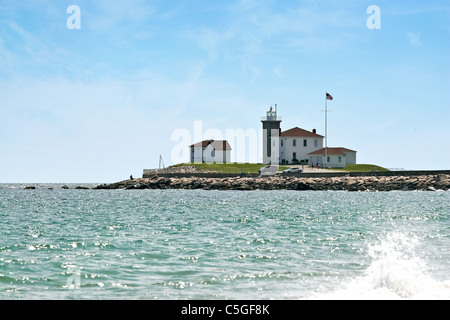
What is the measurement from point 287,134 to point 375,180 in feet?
97.5

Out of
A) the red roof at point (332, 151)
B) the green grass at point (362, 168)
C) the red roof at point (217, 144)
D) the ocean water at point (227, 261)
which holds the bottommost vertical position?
the ocean water at point (227, 261)

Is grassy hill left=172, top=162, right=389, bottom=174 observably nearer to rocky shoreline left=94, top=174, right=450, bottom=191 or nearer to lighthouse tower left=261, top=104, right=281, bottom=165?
lighthouse tower left=261, top=104, right=281, bottom=165

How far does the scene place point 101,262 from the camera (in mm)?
16797

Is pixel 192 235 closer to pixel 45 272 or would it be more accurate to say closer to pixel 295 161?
pixel 45 272

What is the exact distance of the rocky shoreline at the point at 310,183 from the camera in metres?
81.5

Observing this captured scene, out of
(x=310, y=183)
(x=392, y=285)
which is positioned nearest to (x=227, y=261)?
(x=392, y=285)

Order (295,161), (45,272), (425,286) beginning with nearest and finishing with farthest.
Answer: (425,286), (45,272), (295,161)

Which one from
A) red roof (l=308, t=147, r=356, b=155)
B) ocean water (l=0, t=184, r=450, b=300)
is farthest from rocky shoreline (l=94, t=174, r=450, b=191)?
ocean water (l=0, t=184, r=450, b=300)

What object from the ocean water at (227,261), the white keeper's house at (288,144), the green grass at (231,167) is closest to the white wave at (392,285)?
the ocean water at (227,261)

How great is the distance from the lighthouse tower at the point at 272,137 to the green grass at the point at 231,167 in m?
2.86

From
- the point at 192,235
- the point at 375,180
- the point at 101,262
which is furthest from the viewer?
the point at 375,180

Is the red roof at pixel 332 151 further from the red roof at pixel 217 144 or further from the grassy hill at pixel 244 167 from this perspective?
the red roof at pixel 217 144

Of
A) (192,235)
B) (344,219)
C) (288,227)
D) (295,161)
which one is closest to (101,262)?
(192,235)

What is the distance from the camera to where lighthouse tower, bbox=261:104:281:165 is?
112 meters
